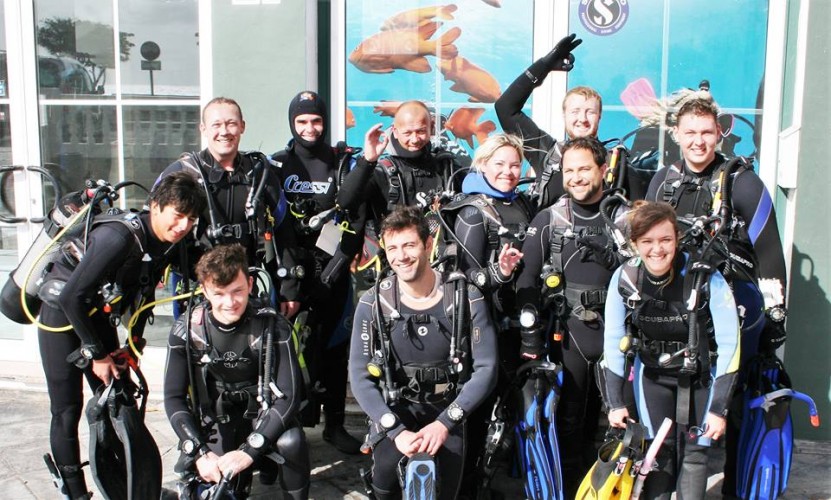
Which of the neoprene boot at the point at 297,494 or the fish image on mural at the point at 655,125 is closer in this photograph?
the neoprene boot at the point at 297,494

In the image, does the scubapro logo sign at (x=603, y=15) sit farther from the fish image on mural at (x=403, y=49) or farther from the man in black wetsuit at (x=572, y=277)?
the man in black wetsuit at (x=572, y=277)

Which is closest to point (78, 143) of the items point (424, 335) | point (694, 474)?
point (424, 335)

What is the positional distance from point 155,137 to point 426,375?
2836mm

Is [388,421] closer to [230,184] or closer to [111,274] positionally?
[111,274]

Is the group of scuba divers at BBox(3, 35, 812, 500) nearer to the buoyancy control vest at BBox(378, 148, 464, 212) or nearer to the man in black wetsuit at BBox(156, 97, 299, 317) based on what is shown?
the man in black wetsuit at BBox(156, 97, 299, 317)

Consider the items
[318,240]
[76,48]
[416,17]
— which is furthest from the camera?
[76,48]

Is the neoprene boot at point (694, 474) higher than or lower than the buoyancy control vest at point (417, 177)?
lower

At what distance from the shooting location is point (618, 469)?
2.84 meters

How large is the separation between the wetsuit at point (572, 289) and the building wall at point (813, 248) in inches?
56.7

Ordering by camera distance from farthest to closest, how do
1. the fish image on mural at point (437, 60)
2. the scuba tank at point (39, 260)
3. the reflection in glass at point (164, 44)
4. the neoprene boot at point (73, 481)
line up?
the reflection in glass at point (164, 44), the fish image on mural at point (437, 60), the neoprene boot at point (73, 481), the scuba tank at point (39, 260)

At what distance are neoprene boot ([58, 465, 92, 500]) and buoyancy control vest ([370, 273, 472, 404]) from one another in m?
1.40

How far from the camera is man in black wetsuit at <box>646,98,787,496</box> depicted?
10.3 feet

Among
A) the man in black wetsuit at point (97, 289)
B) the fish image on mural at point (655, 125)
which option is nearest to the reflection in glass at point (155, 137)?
the man in black wetsuit at point (97, 289)

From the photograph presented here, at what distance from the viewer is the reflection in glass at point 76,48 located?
487cm
